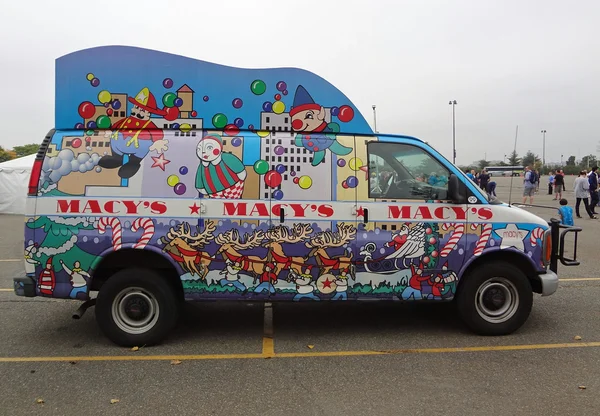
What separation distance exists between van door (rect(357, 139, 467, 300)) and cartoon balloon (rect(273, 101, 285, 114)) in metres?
0.94

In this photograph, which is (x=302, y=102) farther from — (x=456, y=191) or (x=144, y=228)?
(x=144, y=228)

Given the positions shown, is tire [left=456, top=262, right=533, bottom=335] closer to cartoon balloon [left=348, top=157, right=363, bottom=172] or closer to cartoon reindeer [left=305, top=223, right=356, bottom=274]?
cartoon reindeer [left=305, top=223, right=356, bottom=274]

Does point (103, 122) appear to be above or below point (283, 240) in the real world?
above

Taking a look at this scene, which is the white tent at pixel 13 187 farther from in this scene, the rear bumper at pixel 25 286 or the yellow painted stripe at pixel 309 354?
the yellow painted stripe at pixel 309 354

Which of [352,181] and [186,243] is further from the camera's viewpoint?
[352,181]

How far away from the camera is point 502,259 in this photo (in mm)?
4844

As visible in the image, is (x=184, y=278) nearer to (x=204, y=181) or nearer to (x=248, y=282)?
(x=248, y=282)

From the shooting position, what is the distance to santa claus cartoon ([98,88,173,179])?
4.46 meters

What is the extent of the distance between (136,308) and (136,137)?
1.67 metres

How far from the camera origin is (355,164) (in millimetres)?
4629

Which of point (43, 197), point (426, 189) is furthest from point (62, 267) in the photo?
point (426, 189)

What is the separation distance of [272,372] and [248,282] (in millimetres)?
910

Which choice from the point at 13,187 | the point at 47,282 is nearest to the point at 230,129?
the point at 47,282

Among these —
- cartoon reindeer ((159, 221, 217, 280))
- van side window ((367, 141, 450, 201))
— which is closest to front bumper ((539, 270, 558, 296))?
van side window ((367, 141, 450, 201))
